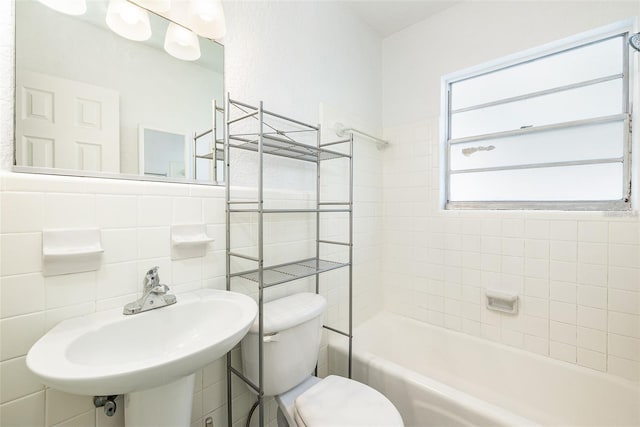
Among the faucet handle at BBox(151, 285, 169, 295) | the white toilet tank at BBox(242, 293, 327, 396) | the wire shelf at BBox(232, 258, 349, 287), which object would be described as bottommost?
the white toilet tank at BBox(242, 293, 327, 396)

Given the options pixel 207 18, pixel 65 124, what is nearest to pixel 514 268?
pixel 207 18

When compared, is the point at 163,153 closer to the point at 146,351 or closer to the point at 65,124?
the point at 65,124

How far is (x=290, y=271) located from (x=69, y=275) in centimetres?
79

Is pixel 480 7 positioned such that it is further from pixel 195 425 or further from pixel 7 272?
pixel 195 425

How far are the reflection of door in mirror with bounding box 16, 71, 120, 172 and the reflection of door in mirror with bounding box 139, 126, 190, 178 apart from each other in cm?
8

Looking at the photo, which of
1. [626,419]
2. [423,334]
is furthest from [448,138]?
[626,419]

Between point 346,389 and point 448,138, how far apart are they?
174 centimetres

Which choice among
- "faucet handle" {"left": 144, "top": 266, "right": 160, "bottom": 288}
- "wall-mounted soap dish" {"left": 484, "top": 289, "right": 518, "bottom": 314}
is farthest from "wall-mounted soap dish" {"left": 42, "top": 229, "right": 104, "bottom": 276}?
"wall-mounted soap dish" {"left": 484, "top": 289, "right": 518, "bottom": 314}

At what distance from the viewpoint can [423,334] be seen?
1.85m

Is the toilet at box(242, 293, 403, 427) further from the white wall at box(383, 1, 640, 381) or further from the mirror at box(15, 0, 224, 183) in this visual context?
the white wall at box(383, 1, 640, 381)

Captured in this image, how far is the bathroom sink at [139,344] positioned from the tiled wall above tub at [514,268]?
1433 mm

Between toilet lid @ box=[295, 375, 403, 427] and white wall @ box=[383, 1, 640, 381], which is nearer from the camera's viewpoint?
toilet lid @ box=[295, 375, 403, 427]

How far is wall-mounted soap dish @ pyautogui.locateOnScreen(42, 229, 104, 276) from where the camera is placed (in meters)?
0.73

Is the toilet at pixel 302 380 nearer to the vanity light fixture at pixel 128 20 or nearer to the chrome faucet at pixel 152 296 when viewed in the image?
the chrome faucet at pixel 152 296
